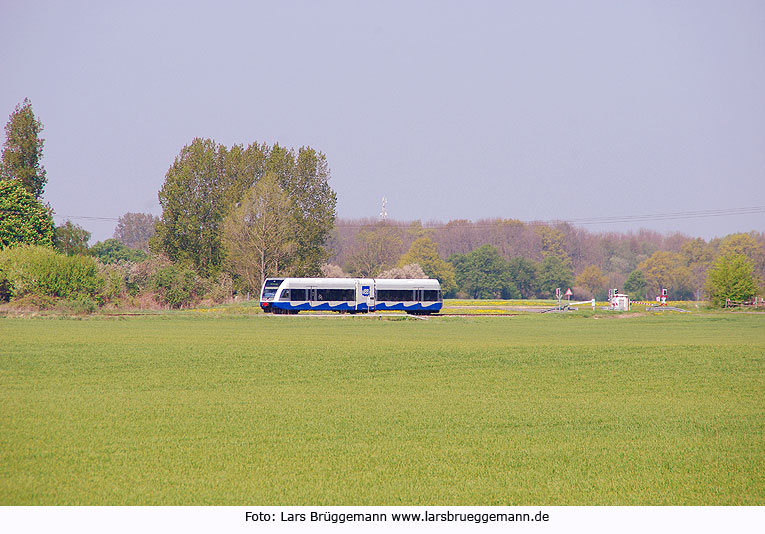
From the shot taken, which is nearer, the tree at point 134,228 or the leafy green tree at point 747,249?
the leafy green tree at point 747,249

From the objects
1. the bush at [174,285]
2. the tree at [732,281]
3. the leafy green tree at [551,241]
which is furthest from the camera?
the leafy green tree at [551,241]

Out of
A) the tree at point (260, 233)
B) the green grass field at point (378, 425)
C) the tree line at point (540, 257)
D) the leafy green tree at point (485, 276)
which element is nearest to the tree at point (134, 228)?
the tree line at point (540, 257)

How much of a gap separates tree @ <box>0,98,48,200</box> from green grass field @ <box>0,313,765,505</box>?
4814 centimetres

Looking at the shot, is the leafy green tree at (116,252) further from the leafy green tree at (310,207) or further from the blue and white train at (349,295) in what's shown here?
the blue and white train at (349,295)

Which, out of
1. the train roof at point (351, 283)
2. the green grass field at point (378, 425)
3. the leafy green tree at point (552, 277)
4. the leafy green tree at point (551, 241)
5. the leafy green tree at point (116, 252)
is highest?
the leafy green tree at point (551, 241)

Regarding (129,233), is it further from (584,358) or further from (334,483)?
(334,483)

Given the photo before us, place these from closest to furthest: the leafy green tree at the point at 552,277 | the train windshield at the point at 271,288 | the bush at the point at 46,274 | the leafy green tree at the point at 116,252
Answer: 1. the bush at the point at 46,274
2. the train windshield at the point at 271,288
3. the leafy green tree at the point at 116,252
4. the leafy green tree at the point at 552,277

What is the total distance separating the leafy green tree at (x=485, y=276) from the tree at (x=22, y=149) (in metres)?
67.3

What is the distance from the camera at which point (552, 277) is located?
4808 inches

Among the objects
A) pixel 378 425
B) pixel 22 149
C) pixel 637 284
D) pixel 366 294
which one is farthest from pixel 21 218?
pixel 637 284

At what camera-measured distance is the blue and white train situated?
59312mm

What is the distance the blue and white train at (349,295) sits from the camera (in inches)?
2335

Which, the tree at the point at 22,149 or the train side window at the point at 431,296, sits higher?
the tree at the point at 22,149

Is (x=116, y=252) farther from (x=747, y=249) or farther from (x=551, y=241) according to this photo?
(x=747, y=249)
